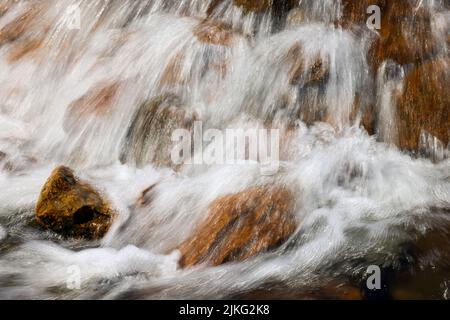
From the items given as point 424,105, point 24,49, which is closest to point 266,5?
point 424,105

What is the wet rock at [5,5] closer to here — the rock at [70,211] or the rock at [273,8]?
the rock at [273,8]

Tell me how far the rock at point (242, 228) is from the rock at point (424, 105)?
199 cm

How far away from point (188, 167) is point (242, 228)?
60.3 inches

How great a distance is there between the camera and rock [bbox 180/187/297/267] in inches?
207

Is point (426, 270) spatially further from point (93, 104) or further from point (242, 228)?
point (93, 104)

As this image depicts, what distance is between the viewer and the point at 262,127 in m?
6.91

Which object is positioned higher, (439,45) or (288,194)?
(439,45)

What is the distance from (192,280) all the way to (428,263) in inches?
86.5

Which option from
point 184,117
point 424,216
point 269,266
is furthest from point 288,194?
point 184,117

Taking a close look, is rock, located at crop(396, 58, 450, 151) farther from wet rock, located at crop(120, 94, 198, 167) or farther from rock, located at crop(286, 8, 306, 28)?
wet rock, located at crop(120, 94, 198, 167)
